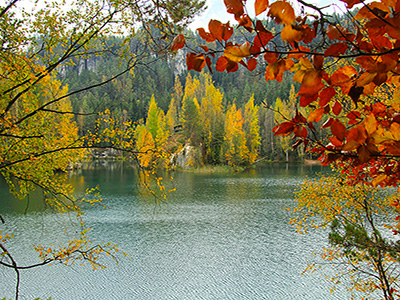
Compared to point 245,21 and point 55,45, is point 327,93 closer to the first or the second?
point 245,21

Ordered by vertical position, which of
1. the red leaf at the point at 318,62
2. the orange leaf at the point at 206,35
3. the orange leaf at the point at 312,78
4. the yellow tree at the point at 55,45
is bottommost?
the orange leaf at the point at 312,78

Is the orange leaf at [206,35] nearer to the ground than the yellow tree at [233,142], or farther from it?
nearer to the ground

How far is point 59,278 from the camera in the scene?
751cm

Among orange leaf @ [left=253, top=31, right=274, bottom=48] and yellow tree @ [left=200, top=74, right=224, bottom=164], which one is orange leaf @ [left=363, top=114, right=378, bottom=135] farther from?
yellow tree @ [left=200, top=74, right=224, bottom=164]

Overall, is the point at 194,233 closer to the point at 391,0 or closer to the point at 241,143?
the point at 391,0

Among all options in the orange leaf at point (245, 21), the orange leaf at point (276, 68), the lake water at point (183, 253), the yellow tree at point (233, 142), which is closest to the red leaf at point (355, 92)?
the orange leaf at point (276, 68)

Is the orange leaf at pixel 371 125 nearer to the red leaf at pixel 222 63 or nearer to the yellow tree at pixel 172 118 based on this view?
the red leaf at pixel 222 63

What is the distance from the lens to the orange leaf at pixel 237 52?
697 mm

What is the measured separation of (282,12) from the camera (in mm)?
651

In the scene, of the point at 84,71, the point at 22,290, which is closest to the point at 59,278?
the point at 22,290

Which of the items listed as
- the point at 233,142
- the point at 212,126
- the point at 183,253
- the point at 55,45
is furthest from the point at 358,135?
the point at 212,126

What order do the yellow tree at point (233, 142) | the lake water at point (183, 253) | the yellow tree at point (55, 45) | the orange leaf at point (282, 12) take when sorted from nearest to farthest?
the orange leaf at point (282, 12), the yellow tree at point (55, 45), the lake water at point (183, 253), the yellow tree at point (233, 142)

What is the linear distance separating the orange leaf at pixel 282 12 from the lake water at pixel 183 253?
134 inches

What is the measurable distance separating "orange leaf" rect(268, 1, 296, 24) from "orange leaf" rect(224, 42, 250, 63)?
0.08 metres
